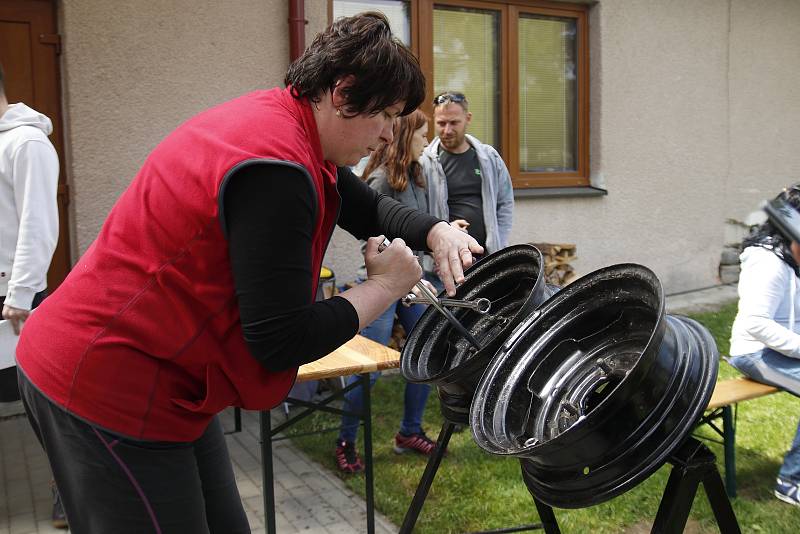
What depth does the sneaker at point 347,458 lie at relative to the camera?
13.2 ft

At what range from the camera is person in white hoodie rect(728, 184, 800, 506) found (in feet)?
11.6

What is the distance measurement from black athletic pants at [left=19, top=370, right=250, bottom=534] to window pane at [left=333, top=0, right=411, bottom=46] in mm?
4930

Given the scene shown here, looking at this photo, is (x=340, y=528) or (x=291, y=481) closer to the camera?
(x=340, y=528)

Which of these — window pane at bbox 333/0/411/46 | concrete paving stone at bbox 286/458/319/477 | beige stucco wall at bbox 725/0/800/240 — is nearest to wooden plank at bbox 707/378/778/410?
concrete paving stone at bbox 286/458/319/477

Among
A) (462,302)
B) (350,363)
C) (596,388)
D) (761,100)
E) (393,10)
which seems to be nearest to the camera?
(596,388)

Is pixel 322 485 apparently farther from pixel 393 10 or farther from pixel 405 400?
pixel 393 10

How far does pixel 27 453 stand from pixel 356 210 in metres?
3.20

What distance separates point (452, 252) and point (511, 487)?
2.17 metres

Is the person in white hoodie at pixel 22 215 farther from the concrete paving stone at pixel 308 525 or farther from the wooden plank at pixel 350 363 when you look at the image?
the concrete paving stone at pixel 308 525

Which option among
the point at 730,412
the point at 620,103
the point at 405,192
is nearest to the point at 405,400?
the point at 405,192

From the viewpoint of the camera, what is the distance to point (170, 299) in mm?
1457

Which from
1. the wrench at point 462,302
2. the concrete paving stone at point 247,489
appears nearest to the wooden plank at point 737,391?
the wrench at point 462,302

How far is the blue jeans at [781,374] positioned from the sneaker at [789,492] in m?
0.02

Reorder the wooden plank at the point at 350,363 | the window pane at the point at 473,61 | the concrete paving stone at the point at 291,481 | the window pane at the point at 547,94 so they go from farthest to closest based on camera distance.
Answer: the window pane at the point at 547,94 → the window pane at the point at 473,61 → the concrete paving stone at the point at 291,481 → the wooden plank at the point at 350,363
